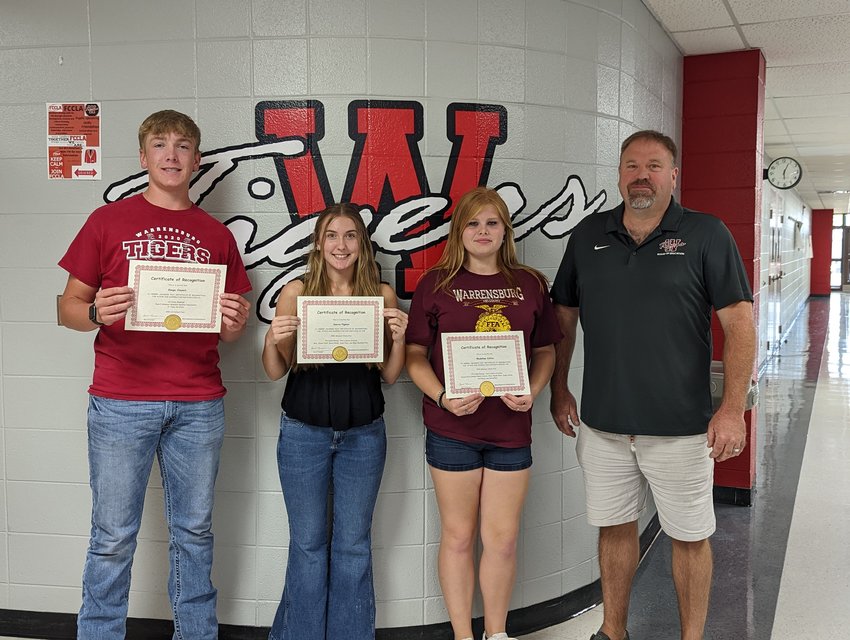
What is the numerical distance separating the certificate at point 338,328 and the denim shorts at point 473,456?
1.31 feet

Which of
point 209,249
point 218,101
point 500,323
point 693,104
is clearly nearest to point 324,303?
point 209,249

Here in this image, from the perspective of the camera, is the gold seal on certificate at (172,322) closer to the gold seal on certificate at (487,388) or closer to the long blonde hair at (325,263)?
the long blonde hair at (325,263)

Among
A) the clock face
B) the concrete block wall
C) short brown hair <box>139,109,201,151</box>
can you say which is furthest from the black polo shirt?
the clock face

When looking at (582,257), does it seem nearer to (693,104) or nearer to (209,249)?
(209,249)

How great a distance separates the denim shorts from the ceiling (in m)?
2.35

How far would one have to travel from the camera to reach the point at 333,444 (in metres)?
2.35

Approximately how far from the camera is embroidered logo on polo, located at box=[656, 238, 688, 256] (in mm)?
2312

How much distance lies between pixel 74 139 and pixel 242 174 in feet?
2.10

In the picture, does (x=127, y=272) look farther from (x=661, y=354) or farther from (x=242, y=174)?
(x=661, y=354)

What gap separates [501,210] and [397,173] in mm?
428

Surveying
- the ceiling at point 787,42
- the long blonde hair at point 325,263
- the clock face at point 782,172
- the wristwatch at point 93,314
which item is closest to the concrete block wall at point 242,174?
the long blonde hair at point 325,263

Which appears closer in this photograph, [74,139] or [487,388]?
[487,388]

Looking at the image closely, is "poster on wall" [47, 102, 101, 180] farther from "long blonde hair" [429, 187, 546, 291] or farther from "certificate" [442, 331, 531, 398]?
"certificate" [442, 331, 531, 398]

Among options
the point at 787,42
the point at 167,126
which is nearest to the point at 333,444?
the point at 167,126
